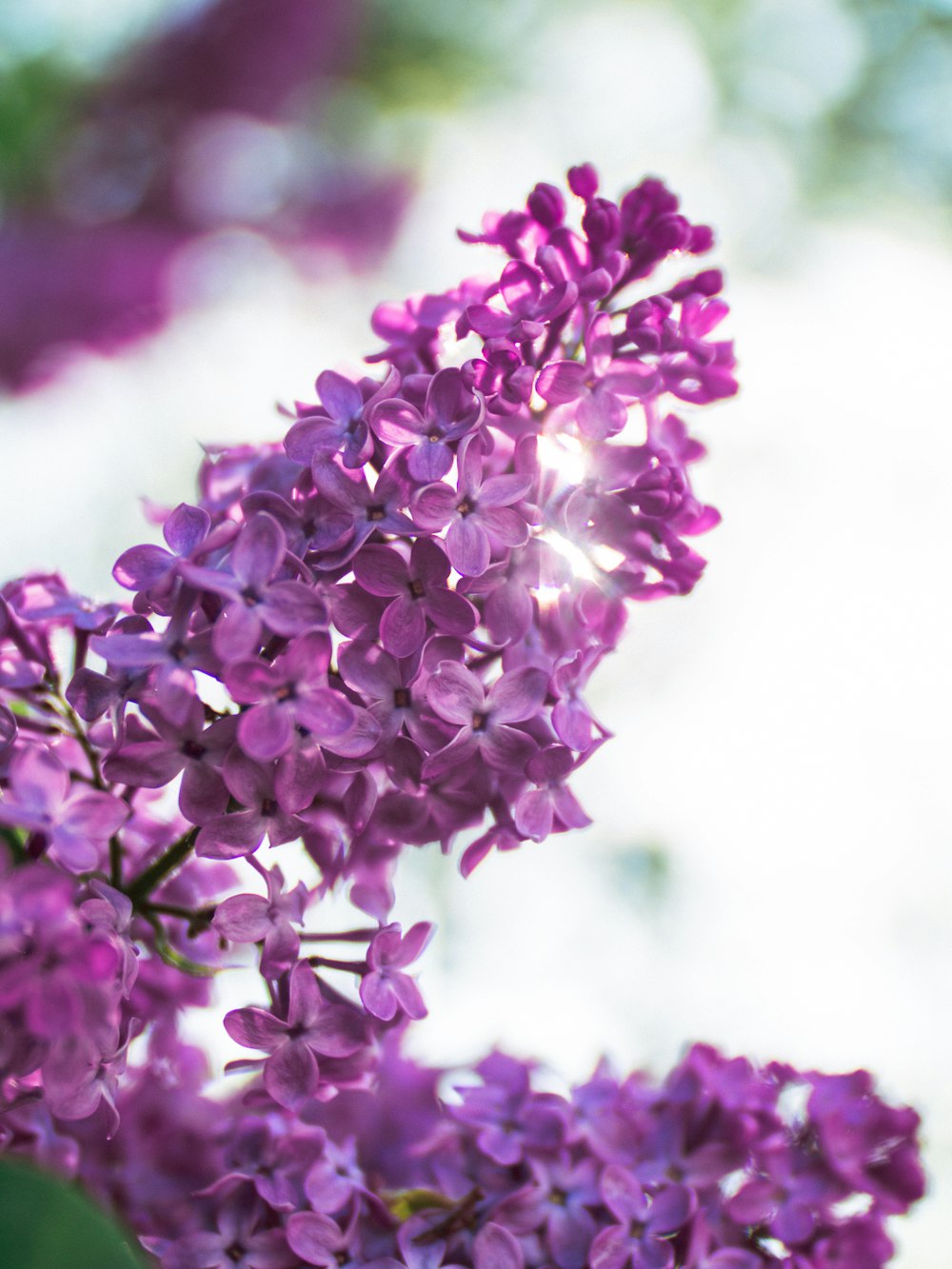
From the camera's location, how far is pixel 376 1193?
684 millimetres

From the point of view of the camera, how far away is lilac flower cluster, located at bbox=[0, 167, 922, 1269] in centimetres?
53

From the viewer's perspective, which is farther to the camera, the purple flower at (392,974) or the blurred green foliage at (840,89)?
the blurred green foliage at (840,89)

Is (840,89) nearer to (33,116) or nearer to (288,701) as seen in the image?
(33,116)

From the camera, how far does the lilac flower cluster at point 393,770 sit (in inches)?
20.8

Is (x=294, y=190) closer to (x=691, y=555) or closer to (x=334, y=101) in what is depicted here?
(x=334, y=101)

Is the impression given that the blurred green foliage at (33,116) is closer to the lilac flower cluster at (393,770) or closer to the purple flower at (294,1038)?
the lilac flower cluster at (393,770)

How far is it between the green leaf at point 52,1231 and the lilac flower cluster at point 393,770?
0.04 meters

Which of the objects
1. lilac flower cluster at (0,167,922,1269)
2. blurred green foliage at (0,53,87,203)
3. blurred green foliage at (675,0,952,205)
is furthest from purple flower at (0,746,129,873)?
blurred green foliage at (675,0,952,205)

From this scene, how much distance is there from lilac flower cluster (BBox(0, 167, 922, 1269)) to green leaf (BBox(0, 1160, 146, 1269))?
0.14 ft

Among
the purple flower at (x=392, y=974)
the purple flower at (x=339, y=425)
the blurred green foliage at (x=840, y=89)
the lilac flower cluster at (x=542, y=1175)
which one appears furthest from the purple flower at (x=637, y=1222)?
the blurred green foliage at (x=840, y=89)

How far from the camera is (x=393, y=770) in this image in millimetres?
566

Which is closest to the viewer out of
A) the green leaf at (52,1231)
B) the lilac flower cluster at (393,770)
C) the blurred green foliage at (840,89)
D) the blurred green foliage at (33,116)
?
the green leaf at (52,1231)

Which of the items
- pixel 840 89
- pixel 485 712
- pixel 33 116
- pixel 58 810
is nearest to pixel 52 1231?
pixel 58 810

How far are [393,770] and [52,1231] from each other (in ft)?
0.73
